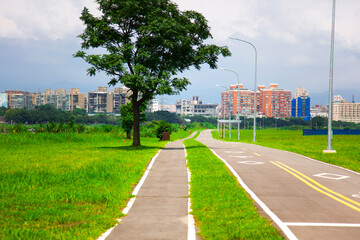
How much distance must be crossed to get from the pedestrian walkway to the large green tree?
14.2 meters

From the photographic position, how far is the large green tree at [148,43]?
83.7ft

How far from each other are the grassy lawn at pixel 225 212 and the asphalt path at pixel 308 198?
0.35m

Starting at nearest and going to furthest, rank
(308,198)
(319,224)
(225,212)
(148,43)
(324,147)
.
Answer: (319,224), (225,212), (308,198), (148,43), (324,147)

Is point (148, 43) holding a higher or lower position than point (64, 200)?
higher

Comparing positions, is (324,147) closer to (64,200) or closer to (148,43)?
(148,43)

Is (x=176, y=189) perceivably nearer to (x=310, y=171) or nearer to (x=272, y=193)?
(x=272, y=193)

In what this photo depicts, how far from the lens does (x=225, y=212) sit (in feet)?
24.9

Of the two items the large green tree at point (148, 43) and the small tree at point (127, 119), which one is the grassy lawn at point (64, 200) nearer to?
the large green tree at point (148, 43)

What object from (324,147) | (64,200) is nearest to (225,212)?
(64,200)

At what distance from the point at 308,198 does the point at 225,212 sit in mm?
3129

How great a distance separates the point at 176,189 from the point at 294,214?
3.78 metres

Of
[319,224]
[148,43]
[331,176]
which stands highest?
[148,43]

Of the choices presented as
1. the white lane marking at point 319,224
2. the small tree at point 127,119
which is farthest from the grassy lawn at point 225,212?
the small tree at point 127,119

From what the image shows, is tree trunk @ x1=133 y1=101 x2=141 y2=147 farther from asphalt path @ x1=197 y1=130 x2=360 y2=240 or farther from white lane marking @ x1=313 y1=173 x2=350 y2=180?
white lane marking @ x1=313 y1=173 x2=350 y2=180
